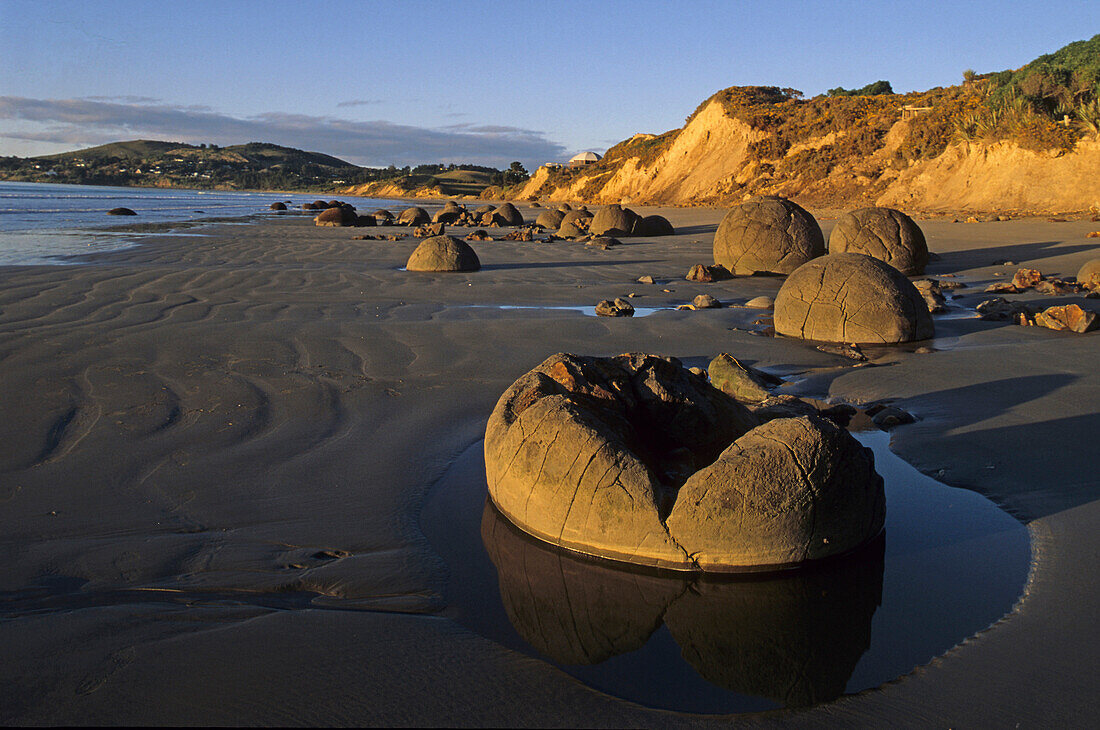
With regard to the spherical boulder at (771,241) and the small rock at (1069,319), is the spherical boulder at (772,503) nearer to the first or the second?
the small rock at (1069,319)

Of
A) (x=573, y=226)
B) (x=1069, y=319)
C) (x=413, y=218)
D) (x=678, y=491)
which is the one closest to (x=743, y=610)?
(x=678, y=491)

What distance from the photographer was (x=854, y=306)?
814cm

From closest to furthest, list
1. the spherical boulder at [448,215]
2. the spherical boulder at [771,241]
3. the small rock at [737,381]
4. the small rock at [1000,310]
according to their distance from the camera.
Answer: the small rock at [737,381] → the small rock at [1000,310] → the spherical boulder at [771,241] → the spherical boulder at [448,215]

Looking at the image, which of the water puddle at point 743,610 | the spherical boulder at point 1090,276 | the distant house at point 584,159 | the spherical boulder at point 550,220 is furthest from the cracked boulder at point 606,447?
the distant house at point 584,159

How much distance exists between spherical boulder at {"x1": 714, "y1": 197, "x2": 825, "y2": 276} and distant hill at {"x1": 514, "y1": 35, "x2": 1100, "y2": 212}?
39.3 ft

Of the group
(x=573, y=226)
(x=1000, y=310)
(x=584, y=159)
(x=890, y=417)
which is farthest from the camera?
(x=584, y=159)

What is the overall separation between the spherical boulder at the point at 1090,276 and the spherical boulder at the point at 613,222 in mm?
13954

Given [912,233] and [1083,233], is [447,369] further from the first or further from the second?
[1083,233]

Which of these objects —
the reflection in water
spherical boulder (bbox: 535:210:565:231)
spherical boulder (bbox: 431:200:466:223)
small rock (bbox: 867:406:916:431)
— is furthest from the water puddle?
spherical boulder (bbox: 431:200:466:223)

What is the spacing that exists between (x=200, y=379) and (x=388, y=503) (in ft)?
9.77

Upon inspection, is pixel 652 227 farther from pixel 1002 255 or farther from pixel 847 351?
pixel 847 351

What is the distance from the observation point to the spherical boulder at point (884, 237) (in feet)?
42.1

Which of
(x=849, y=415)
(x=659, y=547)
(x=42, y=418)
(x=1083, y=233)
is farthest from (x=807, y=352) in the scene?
(x=1083, y=233)

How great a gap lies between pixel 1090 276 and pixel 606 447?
10.8 metres
